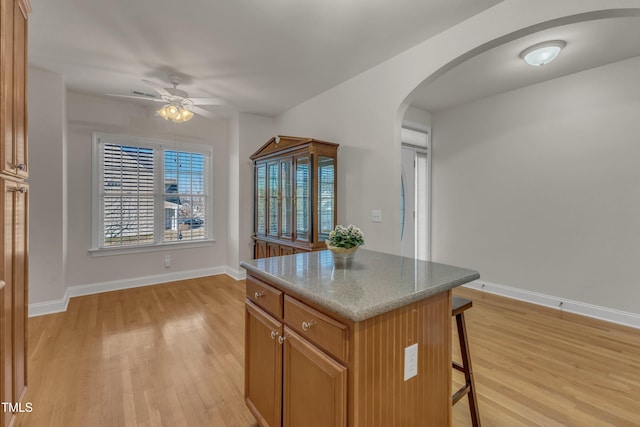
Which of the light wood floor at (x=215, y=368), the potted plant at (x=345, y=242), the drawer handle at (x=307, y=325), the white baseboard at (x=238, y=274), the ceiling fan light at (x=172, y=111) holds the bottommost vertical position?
the light wood floor at (x=215, y=368)

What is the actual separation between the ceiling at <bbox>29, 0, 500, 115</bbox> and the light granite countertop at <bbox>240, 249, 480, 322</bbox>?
1895 mm

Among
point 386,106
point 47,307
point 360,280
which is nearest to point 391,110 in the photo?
point 386,106

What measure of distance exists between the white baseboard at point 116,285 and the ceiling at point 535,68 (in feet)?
13.7

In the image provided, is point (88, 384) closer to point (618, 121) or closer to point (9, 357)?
Result: point (9, 357)

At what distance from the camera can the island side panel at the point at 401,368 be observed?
103cm

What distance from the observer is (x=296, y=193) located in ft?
12.3

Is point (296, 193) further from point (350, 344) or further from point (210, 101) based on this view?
point (350, 344)

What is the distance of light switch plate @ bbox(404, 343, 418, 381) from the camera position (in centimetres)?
119

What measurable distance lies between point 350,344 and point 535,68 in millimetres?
3801

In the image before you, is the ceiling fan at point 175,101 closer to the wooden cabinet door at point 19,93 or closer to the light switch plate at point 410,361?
the wooden cabinet door at point 19,93

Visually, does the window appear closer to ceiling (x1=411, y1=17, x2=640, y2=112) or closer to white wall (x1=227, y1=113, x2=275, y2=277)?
white wall (x1=227, y1=113, x2=275, y2=277)

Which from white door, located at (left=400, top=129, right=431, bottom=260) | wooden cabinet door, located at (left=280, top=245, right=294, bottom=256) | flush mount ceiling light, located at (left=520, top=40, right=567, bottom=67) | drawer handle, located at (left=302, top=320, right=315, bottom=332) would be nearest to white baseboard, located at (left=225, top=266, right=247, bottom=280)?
wooden cabinet door, located at (left=280, top=245, right=294, bottom=256)

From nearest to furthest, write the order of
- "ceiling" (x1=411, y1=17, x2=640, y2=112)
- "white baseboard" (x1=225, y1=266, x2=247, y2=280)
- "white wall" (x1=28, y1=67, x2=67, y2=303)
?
"ceiling" (x1=411, y1=17, x2=640, y2=112)
"white wall" (x1=28, y1=67, x2=67, y2=303)
"white baseboard" (x1=225, y1=266, x2=247, y2=280)

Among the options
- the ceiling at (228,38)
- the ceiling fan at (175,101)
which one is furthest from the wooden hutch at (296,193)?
the ceiling fan at (175,101)
